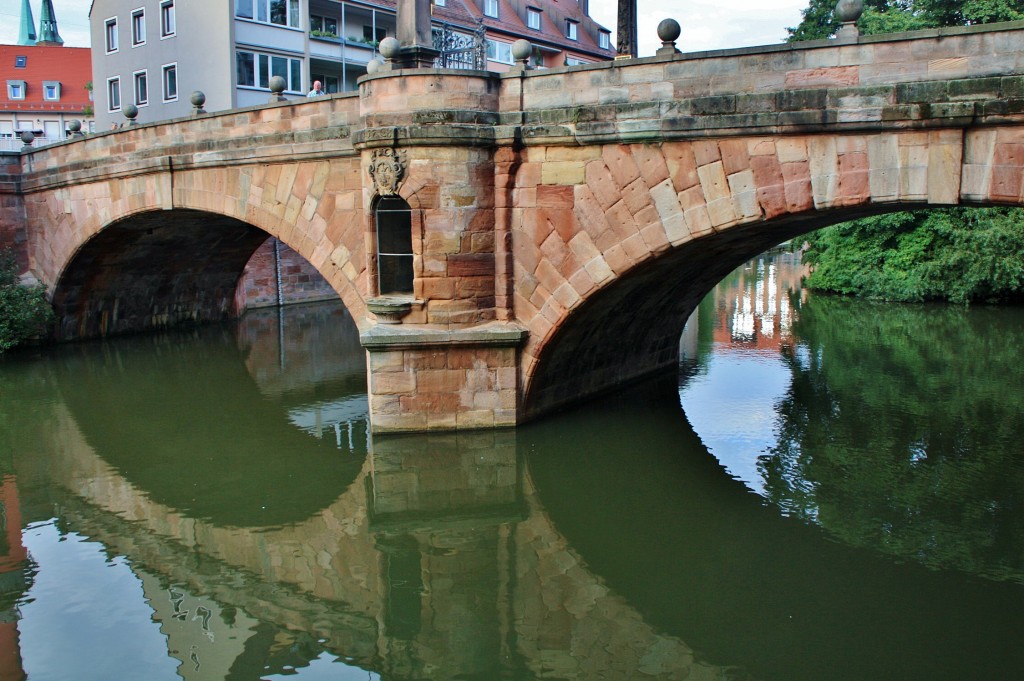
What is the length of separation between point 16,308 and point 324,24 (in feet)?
42.5

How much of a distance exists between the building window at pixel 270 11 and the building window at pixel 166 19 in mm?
2311

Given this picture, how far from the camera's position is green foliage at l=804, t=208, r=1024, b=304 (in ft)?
65.0

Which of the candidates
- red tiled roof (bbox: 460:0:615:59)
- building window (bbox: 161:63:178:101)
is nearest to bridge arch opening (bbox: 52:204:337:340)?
building window (bbox: 161:63:178:101)

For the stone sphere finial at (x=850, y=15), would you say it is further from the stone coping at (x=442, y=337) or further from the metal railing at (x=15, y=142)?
the metal railing at (x=15, y=142)

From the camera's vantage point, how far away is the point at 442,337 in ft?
30.6

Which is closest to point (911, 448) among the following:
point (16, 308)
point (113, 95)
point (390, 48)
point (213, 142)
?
point (390, 48)

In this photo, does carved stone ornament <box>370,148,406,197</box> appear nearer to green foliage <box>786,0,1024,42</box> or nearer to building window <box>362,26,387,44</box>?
green foliage <box>786,0,1024,42</box>

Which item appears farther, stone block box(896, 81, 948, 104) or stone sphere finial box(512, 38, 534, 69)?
stone sphere finial box(512, 38, 534, 69)

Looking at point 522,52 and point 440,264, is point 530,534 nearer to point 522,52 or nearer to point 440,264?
point 440,264

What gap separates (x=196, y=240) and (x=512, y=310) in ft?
30.1

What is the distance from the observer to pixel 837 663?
17.4 feet

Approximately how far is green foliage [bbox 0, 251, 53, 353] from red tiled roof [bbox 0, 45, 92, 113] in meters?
30.6

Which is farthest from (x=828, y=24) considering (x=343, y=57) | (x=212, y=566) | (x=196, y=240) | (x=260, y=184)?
(x=212, y=566)

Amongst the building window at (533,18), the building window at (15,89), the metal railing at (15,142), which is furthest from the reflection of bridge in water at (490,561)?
the building window at (15,89)
